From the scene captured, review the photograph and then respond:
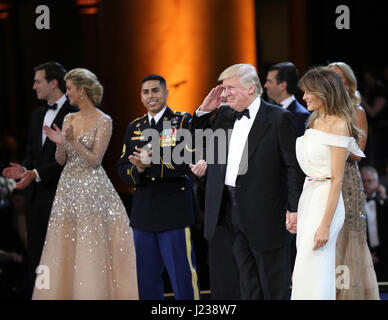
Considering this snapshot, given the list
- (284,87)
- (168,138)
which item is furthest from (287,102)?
(168,138)

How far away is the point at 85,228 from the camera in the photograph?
4.37m

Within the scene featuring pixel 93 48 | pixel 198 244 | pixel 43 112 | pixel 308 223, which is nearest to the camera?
pixel 308 223

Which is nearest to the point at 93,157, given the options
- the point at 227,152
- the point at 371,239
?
the point at 227,152

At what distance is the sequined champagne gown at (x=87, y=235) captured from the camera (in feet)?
14.2

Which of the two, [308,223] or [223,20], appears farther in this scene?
[223,20]

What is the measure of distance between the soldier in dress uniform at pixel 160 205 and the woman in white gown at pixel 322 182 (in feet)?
3.11

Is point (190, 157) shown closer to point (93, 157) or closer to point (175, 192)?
point (175, 192)

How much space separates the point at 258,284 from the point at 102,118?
1.56 metres

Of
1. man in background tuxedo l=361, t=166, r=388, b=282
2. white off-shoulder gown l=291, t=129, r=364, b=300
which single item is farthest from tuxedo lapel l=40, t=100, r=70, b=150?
man in background tuxedo l=361, t=166, r=388, b=282

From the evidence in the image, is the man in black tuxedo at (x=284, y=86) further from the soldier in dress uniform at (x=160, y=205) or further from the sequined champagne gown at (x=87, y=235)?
the sequined champagne gown at (x=87, y=235)

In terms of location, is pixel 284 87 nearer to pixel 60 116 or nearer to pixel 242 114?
pixel 242 114

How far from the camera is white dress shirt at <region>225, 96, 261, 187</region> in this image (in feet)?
12.0

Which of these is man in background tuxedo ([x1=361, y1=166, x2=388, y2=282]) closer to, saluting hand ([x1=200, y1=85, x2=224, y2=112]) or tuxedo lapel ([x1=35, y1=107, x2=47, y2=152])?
saluting hand ([x1=200, y1=85, x2=224, y2=112])

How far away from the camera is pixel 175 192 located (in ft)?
13.8
